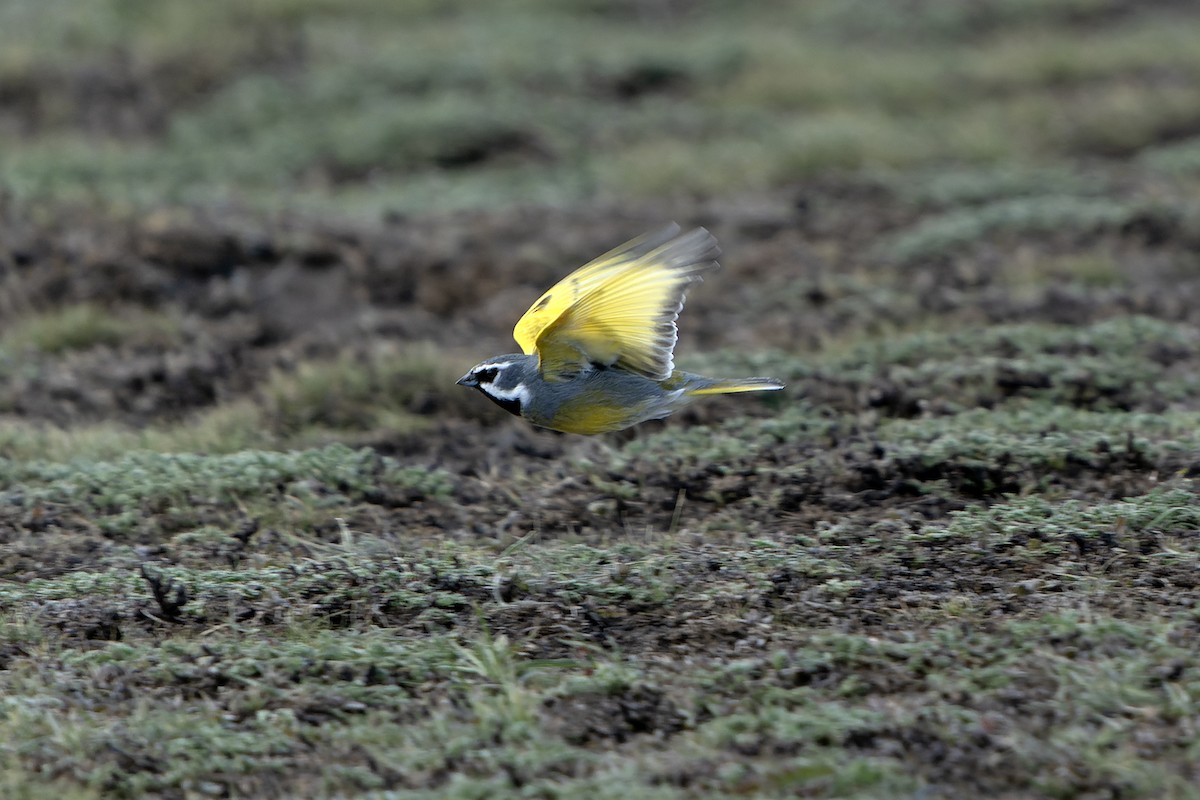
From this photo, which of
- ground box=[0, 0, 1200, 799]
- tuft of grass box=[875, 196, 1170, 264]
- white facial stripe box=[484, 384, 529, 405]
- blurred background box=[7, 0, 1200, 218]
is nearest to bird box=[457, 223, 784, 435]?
white facial stripe box=[484, 384, 529, 405]

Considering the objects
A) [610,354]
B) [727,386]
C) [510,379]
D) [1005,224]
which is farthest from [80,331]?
[1005,224]

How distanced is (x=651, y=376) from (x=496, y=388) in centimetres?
60

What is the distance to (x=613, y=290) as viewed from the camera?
488 centimetres

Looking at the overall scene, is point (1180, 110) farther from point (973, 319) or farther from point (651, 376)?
point (651, 376)

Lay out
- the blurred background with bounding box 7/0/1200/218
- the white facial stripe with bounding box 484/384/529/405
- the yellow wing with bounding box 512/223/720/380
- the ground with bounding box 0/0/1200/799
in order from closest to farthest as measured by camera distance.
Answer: the ground with bounding box 0/0/1200/799, the yellow wing with bounding box 512/223/720/380, the white facial stripe with bounding box 484/384/529/405, the blurred background with bounding box 7/0/1200/218

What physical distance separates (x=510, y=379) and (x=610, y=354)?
0.39m

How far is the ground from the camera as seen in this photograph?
373 cm

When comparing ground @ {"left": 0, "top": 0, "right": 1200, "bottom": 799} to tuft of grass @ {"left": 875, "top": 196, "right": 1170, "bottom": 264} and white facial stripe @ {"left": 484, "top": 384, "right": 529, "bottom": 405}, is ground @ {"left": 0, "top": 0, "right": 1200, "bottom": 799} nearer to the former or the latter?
tuft of grass @ {"left": 875, "top": 196, "right": 1170, "bottom": 264}

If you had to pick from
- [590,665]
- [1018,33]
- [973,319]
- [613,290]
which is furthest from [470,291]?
[1018,33]

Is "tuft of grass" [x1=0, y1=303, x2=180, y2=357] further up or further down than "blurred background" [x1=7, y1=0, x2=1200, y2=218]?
further down

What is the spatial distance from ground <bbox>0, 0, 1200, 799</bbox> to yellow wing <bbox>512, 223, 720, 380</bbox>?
0.70 m

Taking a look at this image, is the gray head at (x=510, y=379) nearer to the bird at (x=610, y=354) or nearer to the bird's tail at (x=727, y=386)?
the bird at (x=610, y=354)

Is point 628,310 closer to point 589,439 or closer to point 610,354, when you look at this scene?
point 610,354

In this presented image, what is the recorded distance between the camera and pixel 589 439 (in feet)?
20.5
